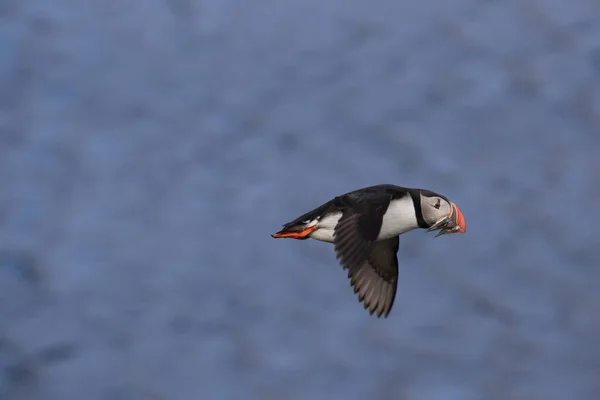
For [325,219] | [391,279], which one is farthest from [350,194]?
[391,279]

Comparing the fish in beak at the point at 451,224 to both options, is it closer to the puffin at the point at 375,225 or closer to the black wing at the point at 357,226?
the puffin at the point at 375,225

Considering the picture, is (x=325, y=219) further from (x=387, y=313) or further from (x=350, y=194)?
(x=387, y=313)

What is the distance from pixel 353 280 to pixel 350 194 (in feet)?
4.31

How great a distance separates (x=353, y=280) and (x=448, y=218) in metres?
1.51

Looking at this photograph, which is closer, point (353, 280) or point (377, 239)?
point (377, 239)

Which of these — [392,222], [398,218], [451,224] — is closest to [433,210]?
[451,224]

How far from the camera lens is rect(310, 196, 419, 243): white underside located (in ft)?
47.8

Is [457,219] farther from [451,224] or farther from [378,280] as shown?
[378,280]

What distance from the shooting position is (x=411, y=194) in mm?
14914

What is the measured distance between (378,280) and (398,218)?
1.18 m

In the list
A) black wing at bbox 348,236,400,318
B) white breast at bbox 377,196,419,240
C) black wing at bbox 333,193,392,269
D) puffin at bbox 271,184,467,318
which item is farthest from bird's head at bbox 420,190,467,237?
black wing at bbox 348,236,400,318

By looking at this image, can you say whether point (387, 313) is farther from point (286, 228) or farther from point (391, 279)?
point (286, 228)

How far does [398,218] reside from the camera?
14.6 metres

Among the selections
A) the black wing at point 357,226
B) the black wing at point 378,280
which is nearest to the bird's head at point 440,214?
the black wing at point 357,226
